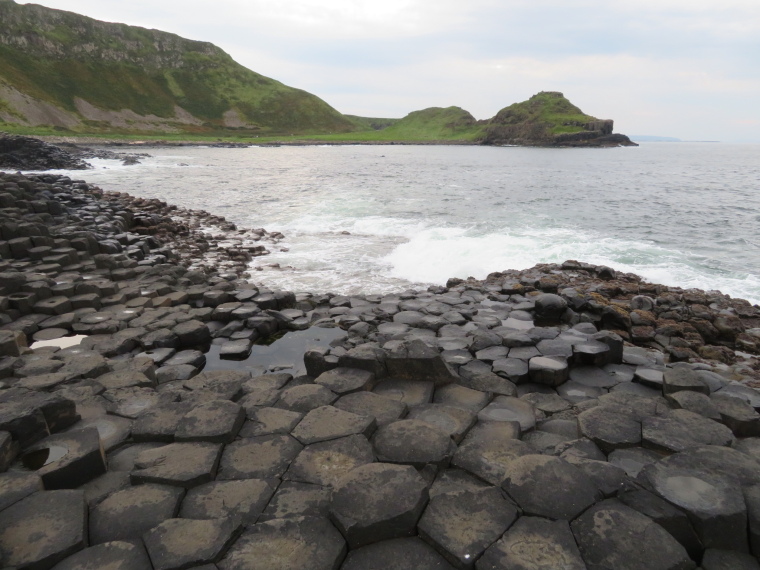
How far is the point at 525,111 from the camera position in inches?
5359

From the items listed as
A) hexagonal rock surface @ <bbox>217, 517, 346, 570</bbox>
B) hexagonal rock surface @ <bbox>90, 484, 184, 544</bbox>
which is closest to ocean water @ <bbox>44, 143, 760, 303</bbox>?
hexagonal rock surface @ <bbox>90, 484, 184, 544</bbox>

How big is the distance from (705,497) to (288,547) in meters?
2.97

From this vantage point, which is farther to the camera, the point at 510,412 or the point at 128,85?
the point at 128,85

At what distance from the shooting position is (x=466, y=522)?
118 inches

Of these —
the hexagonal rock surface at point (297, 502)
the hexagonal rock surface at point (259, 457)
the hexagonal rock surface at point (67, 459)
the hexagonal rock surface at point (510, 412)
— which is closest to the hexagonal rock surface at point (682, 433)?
the hexagonal rock surface at point (510, 412)

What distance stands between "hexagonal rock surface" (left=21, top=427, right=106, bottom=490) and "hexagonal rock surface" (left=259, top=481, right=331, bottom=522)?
1.64 meters

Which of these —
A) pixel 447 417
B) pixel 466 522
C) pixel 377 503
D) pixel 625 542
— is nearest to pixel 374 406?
pixel 447 417

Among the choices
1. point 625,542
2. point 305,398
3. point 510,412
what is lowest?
point 510,412

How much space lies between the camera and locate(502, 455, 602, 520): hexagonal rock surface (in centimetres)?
310

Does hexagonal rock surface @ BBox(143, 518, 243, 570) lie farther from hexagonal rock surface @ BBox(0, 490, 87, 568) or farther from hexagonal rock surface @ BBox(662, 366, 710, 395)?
hexagonal rock surface @ BBox(662, 366, 710, 395)

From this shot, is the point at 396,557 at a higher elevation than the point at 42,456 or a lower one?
higher

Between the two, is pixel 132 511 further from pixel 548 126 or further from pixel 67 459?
pixel 548 126

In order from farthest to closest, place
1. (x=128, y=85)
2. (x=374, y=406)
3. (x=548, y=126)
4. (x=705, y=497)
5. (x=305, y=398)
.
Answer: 1. (x=128, y=85)
2. (x=548, y=126)
3. (x=305, y=398)
4. (x=374, y=406)
5. (x=705, y=497)

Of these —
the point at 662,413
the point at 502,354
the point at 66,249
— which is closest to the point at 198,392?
the point at 502,354
